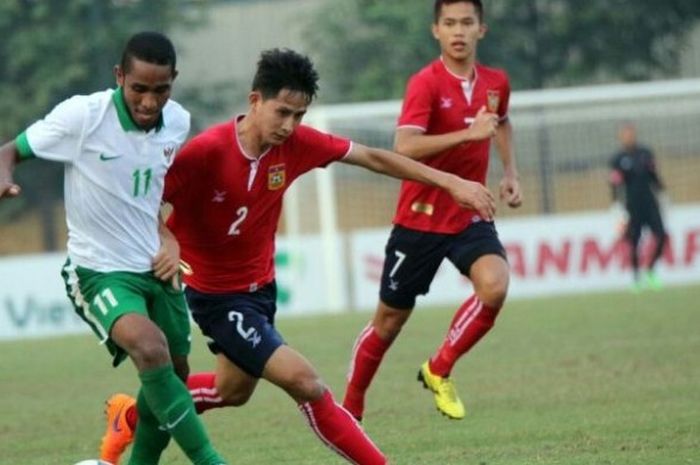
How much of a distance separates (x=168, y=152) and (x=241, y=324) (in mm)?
833

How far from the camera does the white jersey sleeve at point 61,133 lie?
784 cm

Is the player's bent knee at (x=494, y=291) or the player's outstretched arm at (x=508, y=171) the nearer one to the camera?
the player's bent knee at (x=494, y=291)

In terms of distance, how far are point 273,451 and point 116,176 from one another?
2449mm

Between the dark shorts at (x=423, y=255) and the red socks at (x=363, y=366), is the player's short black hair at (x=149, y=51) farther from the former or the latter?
the red socks at (x=363, y=366)

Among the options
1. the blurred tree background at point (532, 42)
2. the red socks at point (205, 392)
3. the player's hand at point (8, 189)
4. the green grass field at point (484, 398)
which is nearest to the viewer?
the player's hand at point (8, 189)

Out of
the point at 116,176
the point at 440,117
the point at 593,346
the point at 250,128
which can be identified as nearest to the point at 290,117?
the point at 250,128

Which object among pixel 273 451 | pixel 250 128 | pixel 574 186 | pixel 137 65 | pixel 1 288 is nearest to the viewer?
pixel 137 65

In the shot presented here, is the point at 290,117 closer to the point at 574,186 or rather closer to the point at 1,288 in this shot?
the point at 1,288

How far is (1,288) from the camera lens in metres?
25.5

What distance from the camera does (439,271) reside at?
83.5 feet

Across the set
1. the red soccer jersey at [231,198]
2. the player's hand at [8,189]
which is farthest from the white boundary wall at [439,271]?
the player's hand at [8,189]

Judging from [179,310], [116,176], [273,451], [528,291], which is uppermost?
[116,176]

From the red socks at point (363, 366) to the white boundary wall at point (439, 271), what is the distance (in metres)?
14.3

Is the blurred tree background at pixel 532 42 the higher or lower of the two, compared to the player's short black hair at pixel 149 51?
lower
